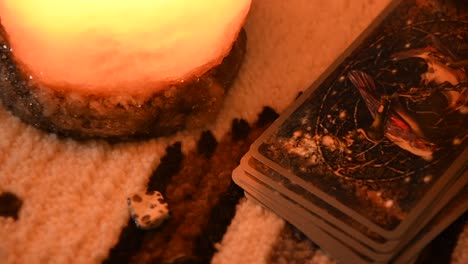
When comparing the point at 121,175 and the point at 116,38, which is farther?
the point at 121,175

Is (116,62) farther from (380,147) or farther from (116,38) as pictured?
(380,147)

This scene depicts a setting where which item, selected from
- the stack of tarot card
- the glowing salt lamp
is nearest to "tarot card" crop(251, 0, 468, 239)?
the stack of tarot card

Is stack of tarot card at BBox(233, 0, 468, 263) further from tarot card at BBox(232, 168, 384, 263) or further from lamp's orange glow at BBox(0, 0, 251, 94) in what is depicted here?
lamp's orange glow at BBox(0, 0, 251, 94)

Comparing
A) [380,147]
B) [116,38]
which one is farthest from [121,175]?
[380,147]

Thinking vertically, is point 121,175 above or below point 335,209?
below

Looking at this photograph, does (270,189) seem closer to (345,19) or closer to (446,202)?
(446,202)

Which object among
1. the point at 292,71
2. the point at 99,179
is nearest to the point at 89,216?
the point at 99,179
